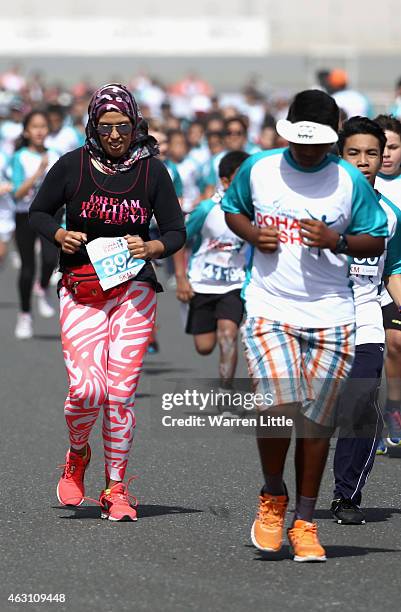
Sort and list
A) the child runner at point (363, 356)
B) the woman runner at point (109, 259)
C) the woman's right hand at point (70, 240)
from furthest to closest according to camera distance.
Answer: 1. the child runner at point (363, 356)
2. the woman runner at point (109, 259)
3. the woman's right hand at point (70, 240)

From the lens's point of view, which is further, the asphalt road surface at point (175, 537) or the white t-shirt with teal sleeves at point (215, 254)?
the white t-shirt with teal sleeves at point (215, 254)

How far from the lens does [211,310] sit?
11.1 m

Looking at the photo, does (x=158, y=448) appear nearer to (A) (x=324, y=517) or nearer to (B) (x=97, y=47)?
(A) (x=324, y=517)

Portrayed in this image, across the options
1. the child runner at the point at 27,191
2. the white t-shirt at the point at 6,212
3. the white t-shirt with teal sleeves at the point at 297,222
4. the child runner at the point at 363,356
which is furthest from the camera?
the white t-shirt at the point at 6,212

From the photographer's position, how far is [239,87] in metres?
45.2

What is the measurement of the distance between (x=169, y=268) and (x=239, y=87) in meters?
25.8

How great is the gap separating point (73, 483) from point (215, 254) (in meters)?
3.83

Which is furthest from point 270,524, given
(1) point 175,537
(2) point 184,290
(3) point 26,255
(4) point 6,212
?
(4) point 6,212

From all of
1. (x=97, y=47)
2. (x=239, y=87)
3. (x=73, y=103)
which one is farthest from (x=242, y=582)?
(x=97, y=47)

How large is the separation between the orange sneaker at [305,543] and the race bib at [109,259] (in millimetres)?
1419

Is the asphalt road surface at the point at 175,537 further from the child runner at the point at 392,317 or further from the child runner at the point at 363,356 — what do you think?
the child runner at the point at 392,317

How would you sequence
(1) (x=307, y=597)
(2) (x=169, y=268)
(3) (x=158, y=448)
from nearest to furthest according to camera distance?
1. (1) (x=307, y=597)
2. (3) (x=158, y=448)
3. (2) (x=169, y=268)

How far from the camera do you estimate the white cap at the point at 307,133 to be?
621 centimetres

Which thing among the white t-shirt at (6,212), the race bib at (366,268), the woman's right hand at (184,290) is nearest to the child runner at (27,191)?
the white t-shirt at (6,212)
